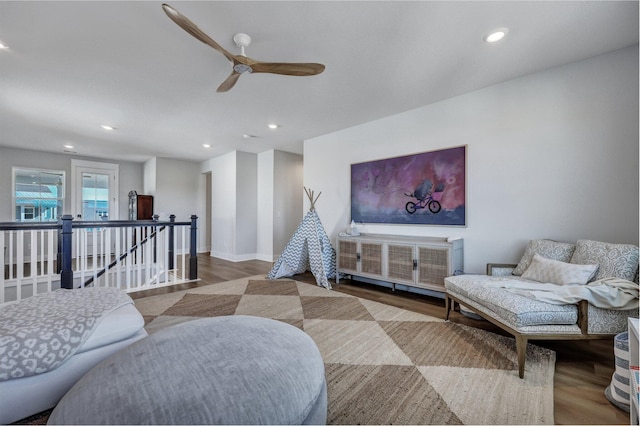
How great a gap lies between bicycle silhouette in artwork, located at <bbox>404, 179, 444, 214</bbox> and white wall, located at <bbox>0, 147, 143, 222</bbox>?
7.27 metres

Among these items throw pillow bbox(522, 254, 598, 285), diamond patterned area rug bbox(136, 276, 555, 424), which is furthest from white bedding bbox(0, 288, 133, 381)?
throw pillow bbox(522, 254, 598, 285)

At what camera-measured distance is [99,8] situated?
184 cm

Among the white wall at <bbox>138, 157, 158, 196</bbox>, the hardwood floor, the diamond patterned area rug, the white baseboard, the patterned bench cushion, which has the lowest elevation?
the hardwood floor

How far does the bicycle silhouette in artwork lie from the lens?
3.40 meters

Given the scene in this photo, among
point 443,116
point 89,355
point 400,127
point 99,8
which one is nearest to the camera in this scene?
point 89,355

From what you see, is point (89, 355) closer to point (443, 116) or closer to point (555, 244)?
point (555, 244)

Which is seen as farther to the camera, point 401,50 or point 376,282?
point 376,282

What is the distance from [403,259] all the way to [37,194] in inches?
313

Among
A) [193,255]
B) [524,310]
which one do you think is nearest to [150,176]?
[193,255]

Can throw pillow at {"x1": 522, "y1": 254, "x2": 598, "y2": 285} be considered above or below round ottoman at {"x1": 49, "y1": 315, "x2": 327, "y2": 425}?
above

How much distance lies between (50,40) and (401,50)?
288cm

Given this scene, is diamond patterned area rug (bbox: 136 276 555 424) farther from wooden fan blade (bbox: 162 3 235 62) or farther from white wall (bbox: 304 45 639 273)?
wooden fan blade (bbox: 162 3 235 62)

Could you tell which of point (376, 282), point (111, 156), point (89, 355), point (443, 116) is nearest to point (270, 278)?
point (376, 282)

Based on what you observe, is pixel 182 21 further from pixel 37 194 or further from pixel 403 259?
pixel 37 194
